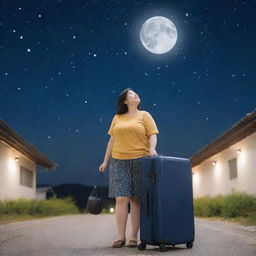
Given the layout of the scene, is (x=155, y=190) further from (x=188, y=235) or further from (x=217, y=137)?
(x=217, y=137)

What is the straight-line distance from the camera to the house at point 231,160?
14.3 m

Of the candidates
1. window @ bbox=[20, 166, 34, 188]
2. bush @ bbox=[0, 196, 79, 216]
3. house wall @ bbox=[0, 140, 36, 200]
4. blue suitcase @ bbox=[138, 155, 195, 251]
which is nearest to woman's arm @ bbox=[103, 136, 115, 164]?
blue suitcase @ bbox=[138, 155, 195, 251]

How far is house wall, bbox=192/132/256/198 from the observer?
1493 centimetres

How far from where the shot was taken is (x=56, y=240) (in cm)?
636

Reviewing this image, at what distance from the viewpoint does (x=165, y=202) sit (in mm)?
5016

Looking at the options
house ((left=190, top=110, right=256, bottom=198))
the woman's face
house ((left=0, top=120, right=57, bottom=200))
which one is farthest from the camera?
house ((left=0, top=120, right=57, bottom=200))

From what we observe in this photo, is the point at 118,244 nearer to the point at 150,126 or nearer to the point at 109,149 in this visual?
the point at 109,149

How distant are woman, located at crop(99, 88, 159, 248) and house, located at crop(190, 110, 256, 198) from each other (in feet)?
22.2

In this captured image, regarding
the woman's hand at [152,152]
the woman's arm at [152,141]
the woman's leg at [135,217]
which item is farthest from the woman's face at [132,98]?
the woman's leg at [135,217]

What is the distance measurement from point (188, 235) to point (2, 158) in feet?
41.0

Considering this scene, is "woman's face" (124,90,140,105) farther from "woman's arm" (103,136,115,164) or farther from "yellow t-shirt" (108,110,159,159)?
"woman's arm" (103,136,115,164)

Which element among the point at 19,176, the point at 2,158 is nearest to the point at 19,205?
the point at 2,158

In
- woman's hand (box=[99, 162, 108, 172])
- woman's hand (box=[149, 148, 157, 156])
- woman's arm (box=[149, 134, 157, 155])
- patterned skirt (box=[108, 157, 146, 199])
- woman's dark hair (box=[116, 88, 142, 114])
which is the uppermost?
woman's dark hair (box=[116, 88, 142, 114])

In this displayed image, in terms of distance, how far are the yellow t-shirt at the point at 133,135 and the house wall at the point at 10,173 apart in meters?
11.4
